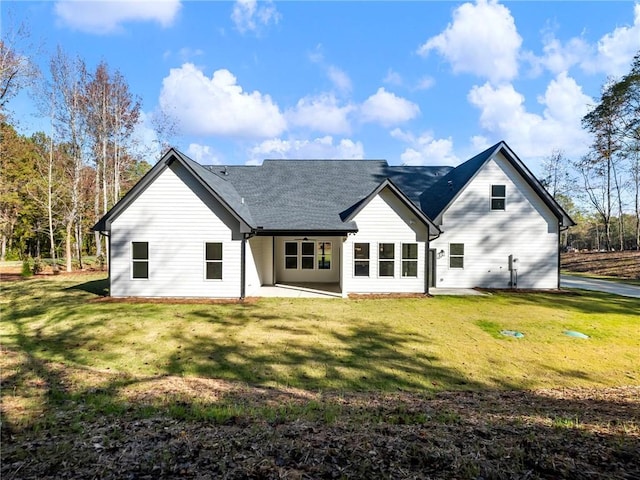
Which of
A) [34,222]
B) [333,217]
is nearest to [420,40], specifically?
[333,217]

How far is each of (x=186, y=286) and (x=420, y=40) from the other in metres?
14.0

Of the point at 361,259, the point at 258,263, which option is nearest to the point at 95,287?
the point at 258,263

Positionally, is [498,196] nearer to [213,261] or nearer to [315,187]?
[315,187]

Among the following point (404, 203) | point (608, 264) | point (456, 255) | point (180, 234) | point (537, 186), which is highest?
point (537, 186)

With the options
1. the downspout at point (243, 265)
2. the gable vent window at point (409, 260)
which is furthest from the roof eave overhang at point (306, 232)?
the gable vent window at point (409, 260)

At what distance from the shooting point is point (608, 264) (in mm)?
28578

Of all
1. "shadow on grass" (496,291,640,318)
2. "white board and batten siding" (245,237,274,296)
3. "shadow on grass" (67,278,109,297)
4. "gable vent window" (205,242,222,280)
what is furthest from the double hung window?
"shadow on grass" (67,278,109,297)

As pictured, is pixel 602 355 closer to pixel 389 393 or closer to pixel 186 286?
pixel 389 393

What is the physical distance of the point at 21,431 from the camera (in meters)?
4.09

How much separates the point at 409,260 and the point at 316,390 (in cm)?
1033

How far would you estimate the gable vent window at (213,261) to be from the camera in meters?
13.9

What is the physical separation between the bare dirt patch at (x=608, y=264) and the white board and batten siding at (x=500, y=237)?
1332cm

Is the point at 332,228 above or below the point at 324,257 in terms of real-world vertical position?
above

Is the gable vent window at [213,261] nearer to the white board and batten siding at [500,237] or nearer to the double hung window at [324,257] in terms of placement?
the double hung window at [324,257]
